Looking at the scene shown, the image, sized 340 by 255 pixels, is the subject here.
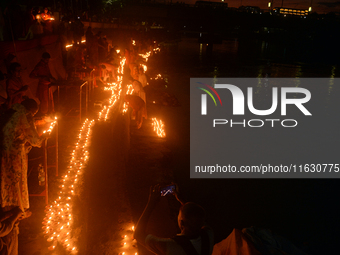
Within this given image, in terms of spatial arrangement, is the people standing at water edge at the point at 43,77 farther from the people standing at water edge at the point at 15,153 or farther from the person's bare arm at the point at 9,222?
the person's bare arm at the point at 9,222

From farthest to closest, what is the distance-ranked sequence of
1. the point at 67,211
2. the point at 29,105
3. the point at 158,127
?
1. the point at 158,127
2. the point at 67,211
3. the point at 29,105

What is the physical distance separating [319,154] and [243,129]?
326 cm

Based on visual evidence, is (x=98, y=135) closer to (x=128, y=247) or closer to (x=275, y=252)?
(x=128, y=247)

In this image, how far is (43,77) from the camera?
814cm

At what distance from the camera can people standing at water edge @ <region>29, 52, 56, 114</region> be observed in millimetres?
8141

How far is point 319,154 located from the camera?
12.2 meters

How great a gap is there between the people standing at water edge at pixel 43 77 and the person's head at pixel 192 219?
6828 mm

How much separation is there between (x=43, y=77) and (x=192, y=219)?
691 cm

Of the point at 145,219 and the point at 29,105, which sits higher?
the point at 29,105

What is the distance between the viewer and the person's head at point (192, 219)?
8.19 feet

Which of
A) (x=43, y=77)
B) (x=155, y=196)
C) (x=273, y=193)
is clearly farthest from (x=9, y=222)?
(x=273, y=193)

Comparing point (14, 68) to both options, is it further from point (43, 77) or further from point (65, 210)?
point (65, 210)

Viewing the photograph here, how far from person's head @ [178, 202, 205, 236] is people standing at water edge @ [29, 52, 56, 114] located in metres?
6.83

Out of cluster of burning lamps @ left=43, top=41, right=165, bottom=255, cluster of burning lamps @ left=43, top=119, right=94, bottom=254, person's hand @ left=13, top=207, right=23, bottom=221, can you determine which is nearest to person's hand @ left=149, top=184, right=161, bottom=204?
person's hand @ left=13, top=207, right=23, bottom=221
